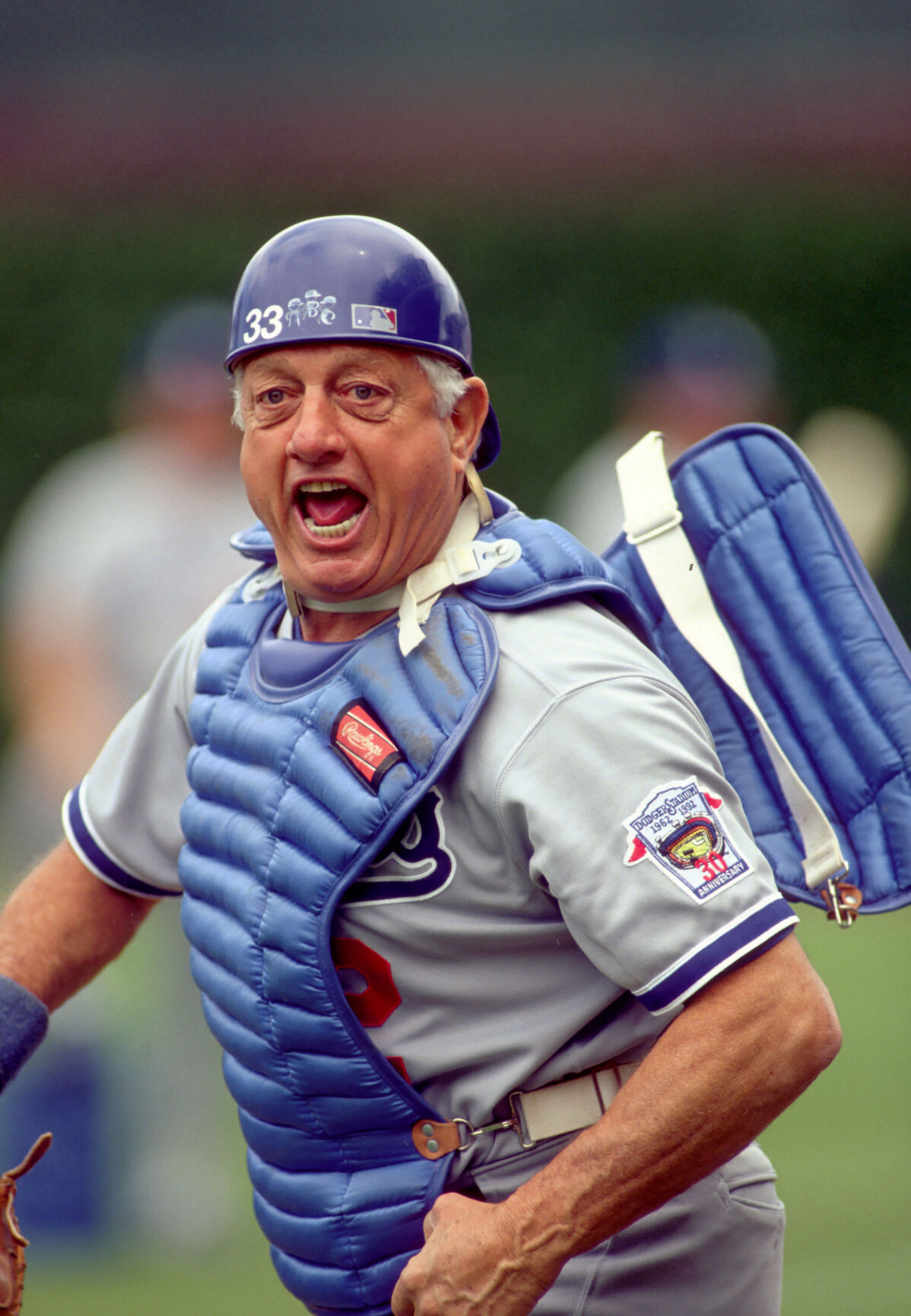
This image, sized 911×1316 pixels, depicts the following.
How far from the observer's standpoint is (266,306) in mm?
2547

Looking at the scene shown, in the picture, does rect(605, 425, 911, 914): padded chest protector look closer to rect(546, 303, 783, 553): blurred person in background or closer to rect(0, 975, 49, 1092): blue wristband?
rect(0, 975, 49, 1092): blue wristband

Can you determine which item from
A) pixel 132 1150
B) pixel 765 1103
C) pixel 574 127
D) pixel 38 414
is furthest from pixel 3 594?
pixel 765 1103

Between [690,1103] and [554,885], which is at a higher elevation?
[554,885]

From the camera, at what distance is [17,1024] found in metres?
2.83

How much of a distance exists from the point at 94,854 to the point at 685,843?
46.4 inches

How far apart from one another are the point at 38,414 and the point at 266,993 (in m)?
8.76

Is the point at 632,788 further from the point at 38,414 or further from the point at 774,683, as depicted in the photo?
the point at 38,414

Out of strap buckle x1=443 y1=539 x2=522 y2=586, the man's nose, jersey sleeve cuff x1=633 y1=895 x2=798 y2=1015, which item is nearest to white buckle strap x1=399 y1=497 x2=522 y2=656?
strap buckle x1=443 y1=539 x2=522 y2=586

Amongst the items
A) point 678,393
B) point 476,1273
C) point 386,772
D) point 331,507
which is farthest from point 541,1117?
point 678,393

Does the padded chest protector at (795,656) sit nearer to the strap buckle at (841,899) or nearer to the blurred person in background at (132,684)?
the strap buckle at (841,899)

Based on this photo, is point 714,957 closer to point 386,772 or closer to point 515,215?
point 386,772

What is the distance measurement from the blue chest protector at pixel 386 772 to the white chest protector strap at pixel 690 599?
5cm

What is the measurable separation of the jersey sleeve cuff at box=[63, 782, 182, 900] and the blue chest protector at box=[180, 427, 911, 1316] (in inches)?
10.7

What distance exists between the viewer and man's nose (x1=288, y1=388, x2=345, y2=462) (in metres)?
2.50
